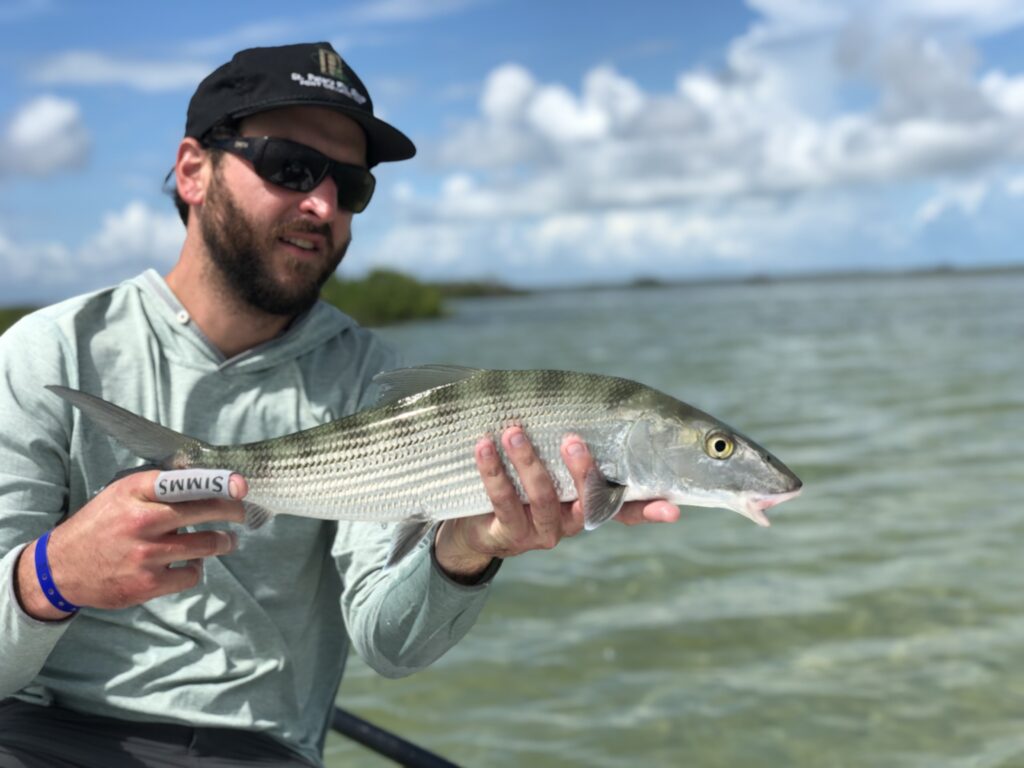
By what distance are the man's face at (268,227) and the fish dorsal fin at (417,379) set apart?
753mm

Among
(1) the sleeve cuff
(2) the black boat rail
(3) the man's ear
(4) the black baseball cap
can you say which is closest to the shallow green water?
(2) the black boat rail

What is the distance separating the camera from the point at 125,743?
3158 millimetres

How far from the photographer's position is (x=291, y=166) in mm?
3480

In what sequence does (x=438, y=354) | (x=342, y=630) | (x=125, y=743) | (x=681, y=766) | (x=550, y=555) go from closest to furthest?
(x=125, y=743)
(x=342, y=630)
(x=681, y=766)
(x=550, y=555)
(x=438, y=354)

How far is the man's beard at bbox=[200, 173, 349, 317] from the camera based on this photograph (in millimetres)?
3477

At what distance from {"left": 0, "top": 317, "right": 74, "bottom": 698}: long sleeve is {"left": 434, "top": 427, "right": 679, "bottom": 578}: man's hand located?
120 centimetres

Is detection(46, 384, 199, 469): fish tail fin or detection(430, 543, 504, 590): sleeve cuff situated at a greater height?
detection(46, 384, 199, 469): fish tail fin

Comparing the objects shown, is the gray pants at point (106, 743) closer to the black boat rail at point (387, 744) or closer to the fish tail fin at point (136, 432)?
A: the black boat rail at point (387, 744)

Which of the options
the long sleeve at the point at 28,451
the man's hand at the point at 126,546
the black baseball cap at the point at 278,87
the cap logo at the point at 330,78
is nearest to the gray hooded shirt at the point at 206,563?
the long sleeve at the point at 28,451

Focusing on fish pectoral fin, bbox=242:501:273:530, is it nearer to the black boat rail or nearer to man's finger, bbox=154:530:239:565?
man's finger, bbox=154:530:239:565

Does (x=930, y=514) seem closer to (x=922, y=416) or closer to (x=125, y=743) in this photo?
(x=922, y=416)

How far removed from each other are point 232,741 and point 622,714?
356cm

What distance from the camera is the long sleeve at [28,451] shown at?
9.50ft

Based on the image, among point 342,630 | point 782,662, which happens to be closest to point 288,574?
point 342,630
